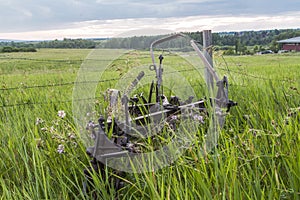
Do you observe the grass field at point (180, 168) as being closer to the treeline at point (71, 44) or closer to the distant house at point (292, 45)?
the treeline at point (71, 44)

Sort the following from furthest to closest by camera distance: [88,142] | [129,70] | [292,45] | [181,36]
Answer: [292,45], [181,36], [129,70], [88,142]

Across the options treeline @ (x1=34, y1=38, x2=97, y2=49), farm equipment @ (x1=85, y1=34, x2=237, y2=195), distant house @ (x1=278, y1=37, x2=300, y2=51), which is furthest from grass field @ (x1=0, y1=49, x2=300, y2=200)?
distant house @ (x1=278, y1=37, x2=300, y2=51)

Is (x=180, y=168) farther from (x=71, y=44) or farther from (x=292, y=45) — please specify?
(x=292, y=45)

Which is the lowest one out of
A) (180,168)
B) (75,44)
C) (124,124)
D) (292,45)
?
(292,45)

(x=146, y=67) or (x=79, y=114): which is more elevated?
(x=146, y=67)

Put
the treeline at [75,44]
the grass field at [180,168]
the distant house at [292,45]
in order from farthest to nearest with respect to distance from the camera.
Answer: the distant house at [292,45] < the treeline at [75,44] < the grass field at [180,168]

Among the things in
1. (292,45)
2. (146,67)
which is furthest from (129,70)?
(292,45)

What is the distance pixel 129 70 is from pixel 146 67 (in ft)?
0.73

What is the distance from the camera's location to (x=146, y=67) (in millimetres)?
2186

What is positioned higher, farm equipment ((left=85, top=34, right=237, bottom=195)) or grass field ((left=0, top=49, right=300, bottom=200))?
farm equipment ((left=85, top=34, right=237, bottom=195))

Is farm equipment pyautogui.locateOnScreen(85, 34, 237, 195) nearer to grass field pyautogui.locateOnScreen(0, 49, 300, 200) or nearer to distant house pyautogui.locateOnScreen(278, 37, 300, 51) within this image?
grass field pyautogui.locateOnScreen(0, 49, 300, 200)

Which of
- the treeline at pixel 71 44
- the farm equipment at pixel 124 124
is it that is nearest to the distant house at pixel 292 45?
the treeline at pixel 71 44

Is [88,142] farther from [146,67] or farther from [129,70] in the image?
[146,67]

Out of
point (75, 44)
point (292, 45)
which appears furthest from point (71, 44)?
point (292, 45)
